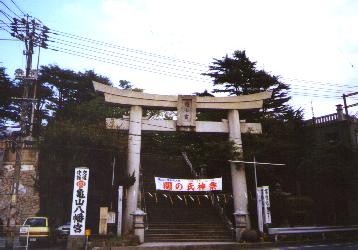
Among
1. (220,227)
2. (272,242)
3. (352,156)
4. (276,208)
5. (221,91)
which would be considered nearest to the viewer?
(272,242)

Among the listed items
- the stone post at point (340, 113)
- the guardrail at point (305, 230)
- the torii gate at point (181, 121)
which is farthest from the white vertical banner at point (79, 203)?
the stone post at point (340, 113)

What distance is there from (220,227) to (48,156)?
12.7m

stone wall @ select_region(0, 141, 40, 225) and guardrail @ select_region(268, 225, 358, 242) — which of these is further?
stone wall @ select_region(0, 141, 40, 225)

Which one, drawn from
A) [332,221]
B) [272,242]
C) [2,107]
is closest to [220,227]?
[272,242]

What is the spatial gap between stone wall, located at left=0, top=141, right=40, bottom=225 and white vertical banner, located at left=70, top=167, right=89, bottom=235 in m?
12.8

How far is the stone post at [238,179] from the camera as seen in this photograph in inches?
827

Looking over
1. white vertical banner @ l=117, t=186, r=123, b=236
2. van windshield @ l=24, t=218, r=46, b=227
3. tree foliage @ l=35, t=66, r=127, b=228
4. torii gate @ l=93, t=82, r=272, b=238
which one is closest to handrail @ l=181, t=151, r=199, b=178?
torii gate @ l=93, t=82, r=272, b=238

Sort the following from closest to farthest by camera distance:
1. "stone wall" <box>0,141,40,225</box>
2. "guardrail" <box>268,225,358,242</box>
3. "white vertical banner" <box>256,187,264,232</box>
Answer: "guardrail" <box>268,225,358,242</box> → "white vertical banner" <box>256,187,264,232</box> → "stone wall" <box>0,141,40,225</box>

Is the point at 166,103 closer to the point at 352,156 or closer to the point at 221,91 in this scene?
the point at 221,91

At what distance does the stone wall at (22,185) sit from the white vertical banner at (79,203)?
12.8 m

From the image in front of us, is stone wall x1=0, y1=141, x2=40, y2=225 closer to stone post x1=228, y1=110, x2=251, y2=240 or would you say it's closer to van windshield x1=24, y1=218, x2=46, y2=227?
van windshield x1=24, y1=218, x2=46, y2=227

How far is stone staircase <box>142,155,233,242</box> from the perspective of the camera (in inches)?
780

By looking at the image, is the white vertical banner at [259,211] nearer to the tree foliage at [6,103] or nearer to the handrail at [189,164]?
the handrail at [189,164]

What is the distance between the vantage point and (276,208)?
22734mm
